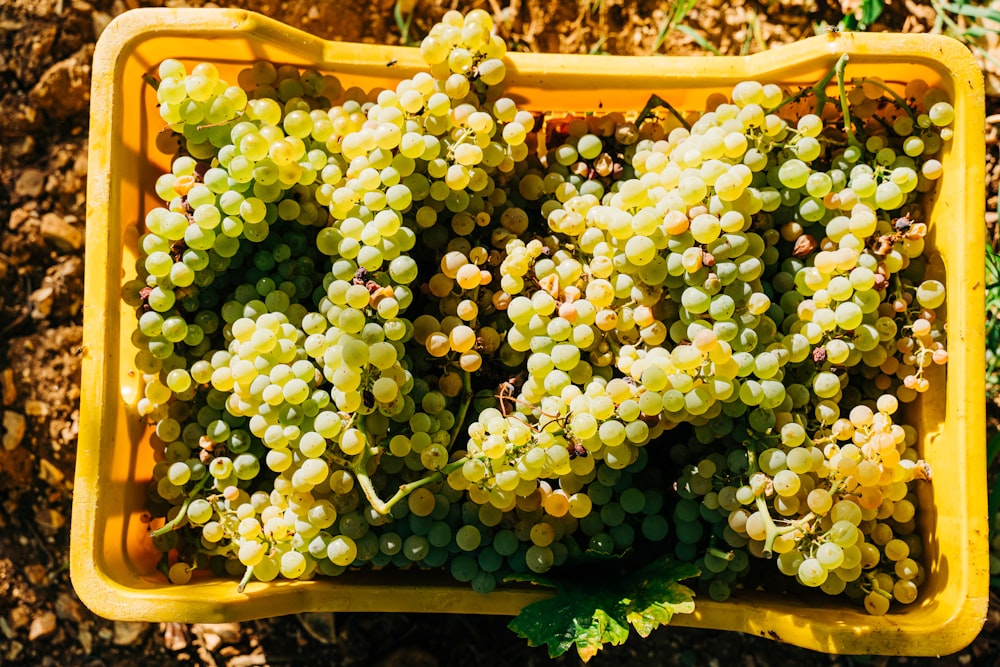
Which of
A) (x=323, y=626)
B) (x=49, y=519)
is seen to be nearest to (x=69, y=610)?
(x=49, y=519)

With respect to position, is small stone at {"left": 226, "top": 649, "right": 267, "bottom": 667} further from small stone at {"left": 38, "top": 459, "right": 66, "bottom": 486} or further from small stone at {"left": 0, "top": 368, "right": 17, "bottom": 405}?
small stone at {"left": 0, "top": 368, "right": 17, "bottom": 405}

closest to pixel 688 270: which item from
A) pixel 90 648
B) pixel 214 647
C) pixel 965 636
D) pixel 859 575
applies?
pixel 859 575

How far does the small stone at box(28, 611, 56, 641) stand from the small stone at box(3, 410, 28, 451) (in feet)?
0.92

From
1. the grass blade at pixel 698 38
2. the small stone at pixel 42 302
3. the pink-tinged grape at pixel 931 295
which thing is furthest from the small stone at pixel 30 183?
the pink-tinged grape at pixel 931 295

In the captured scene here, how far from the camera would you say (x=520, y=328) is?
98 centimetres

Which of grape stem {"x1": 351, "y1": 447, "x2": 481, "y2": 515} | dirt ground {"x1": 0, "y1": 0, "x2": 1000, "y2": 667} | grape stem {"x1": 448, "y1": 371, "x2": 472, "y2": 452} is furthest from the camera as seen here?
dirt ground {"x1": 0, "y1": 0, "x2": 1000, "y2": 667}

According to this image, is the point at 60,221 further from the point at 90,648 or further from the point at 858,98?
the point at 858,98

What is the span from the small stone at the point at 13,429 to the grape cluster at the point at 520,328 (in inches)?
17.1

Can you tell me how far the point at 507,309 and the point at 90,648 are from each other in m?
0.93

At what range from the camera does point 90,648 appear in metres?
1.35

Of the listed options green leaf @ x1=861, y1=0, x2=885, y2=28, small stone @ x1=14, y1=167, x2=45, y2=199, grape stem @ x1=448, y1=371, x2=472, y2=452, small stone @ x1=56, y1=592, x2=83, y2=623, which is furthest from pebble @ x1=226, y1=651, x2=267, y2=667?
green leaf @ x1=861, y1=0, x2=885, y2=28

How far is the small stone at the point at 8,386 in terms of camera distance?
4.50ft

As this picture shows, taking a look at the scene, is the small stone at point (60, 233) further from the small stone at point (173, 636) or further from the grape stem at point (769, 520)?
the grape stem at point (769, 520)

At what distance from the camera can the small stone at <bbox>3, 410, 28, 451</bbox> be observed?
4.46 feet
